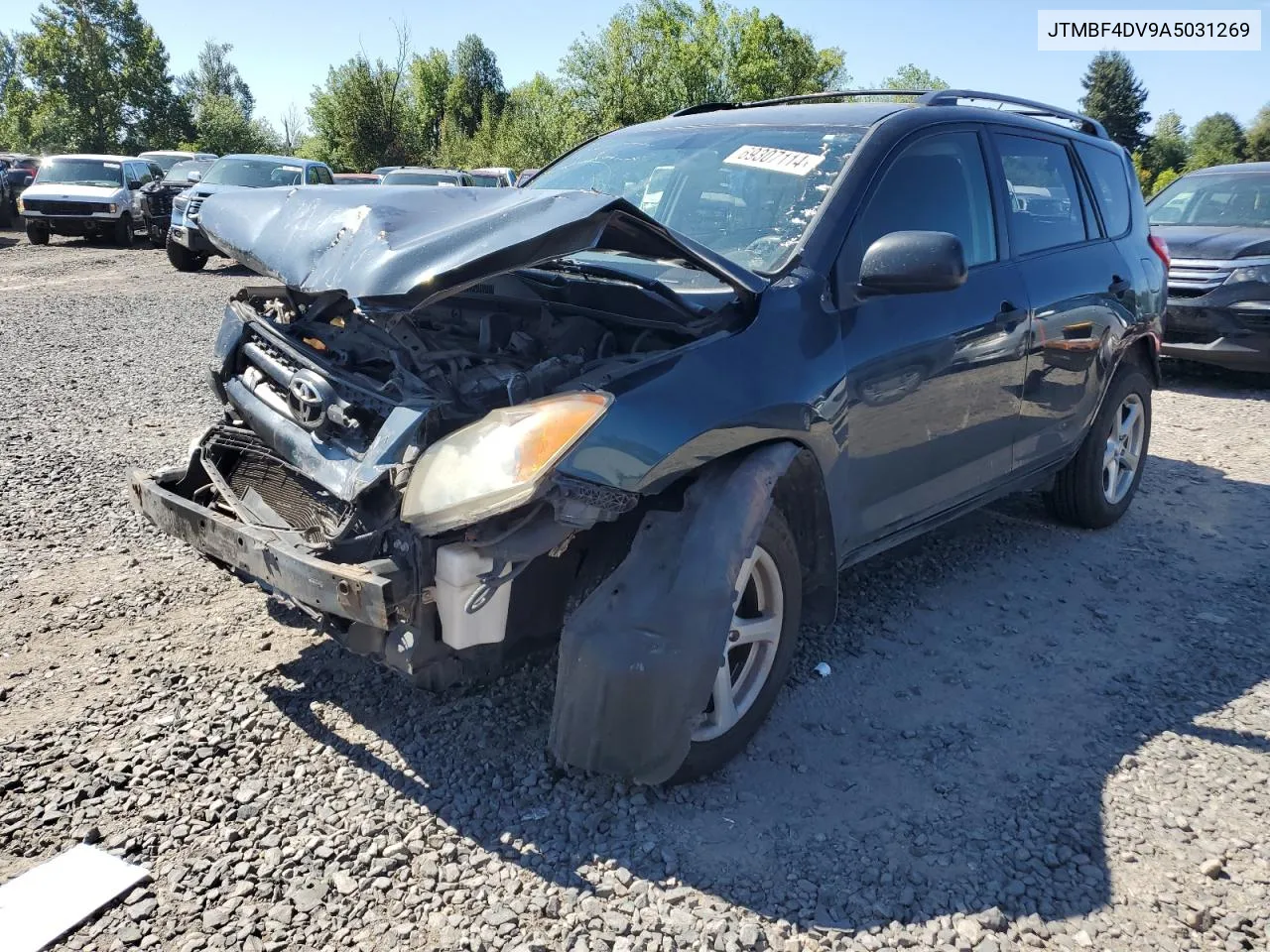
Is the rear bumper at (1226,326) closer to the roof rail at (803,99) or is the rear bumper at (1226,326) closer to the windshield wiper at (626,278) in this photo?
the roof rail at (803,99)

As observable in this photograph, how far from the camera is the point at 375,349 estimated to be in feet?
10.3

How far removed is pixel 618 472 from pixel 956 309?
1787 millimetres

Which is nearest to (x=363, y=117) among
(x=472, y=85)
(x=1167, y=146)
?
(x=472, y=85)

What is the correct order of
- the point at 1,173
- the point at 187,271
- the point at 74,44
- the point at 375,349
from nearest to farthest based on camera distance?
1. the point at 375,349
2. the point at 187,271
3. the point at 1,173
4. the point at 74,44

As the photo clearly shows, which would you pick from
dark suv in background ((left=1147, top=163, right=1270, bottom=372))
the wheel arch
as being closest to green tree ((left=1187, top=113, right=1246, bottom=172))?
dark suv in background ((left=1147, top=163, right=1270, bottom=372))

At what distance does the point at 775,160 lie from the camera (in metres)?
3.50

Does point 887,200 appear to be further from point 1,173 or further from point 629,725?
point 1,173

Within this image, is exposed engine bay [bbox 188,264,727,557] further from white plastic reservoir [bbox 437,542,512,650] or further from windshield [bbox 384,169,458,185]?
windshield [bbox 384,169,458,185]

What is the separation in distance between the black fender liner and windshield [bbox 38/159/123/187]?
2055 cm

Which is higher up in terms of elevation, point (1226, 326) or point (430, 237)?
point (430, 237)

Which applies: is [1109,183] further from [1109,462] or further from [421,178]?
[421,178]

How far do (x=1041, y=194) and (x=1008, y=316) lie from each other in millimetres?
850

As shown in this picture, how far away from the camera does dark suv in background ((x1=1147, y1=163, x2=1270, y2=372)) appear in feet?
26.6

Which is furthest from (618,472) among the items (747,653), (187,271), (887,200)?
(187,271)
